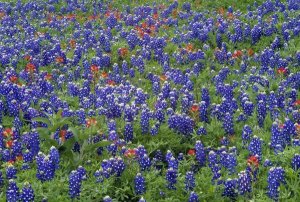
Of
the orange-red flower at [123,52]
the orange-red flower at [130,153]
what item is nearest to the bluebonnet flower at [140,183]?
the orange-red flower at [130,153]

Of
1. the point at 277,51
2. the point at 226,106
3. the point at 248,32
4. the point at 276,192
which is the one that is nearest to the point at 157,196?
the point at 276,192

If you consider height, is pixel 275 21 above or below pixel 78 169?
above

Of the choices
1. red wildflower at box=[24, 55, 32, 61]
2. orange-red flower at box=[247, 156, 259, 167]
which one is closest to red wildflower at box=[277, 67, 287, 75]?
orange-red flower at box=[247, 156, 259, 167]

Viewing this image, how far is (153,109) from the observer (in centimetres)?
856

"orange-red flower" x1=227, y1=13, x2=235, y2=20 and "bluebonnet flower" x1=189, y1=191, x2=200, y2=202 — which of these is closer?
"bluebonnet flower" x1=189, y1=191, x2=200, y2=202

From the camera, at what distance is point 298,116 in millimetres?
7746

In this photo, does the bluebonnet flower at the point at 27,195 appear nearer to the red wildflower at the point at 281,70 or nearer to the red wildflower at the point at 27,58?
the red wildflower at the point at 281,70

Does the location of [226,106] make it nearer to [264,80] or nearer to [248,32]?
[264,80]

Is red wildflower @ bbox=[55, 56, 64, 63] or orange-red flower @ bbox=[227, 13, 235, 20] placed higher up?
orange-red flower @ bbox=[227, 13, 235, 20]

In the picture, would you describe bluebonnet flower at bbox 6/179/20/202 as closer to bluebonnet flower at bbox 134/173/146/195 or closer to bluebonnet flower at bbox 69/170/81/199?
bluebonnet flower at bbox 69/170/81/199

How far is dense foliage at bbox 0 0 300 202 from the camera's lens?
643cm

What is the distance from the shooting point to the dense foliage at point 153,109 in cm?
643

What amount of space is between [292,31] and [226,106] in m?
4.53

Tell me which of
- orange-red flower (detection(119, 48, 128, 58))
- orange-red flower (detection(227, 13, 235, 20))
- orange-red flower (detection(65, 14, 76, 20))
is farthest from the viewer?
orange-red flower (detection(65, 14, 76, 20))
